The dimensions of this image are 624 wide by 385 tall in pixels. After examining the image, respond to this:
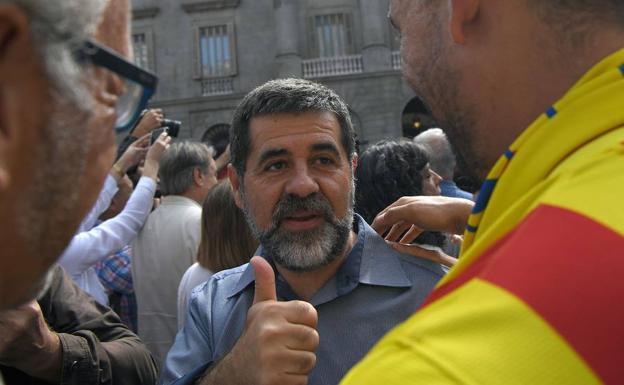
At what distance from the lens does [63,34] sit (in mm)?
812

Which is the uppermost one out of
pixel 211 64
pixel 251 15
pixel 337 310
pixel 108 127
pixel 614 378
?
pixel 251 15

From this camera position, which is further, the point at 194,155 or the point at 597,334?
the point at 194,155

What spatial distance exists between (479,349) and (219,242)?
2572mm

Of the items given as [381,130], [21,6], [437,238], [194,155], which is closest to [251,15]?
[381,130]

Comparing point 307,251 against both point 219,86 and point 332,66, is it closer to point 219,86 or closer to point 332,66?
point 332,66

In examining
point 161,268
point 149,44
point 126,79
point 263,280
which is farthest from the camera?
point 149,44

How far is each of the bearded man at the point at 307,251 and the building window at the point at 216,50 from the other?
18.5 m

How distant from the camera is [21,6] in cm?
75

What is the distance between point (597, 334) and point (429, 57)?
2.29 feet

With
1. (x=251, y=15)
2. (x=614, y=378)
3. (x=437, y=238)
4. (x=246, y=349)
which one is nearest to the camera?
(x=614, y=378)

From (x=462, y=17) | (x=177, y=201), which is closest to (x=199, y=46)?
(x=177, y=201)

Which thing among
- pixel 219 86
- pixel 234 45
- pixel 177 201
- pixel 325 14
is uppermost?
pixel 325 14

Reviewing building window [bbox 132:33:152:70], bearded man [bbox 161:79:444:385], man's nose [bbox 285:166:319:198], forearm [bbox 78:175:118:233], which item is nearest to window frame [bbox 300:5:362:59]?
building window [bbox 132:33:152:70]

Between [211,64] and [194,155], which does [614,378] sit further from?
[211,64]
